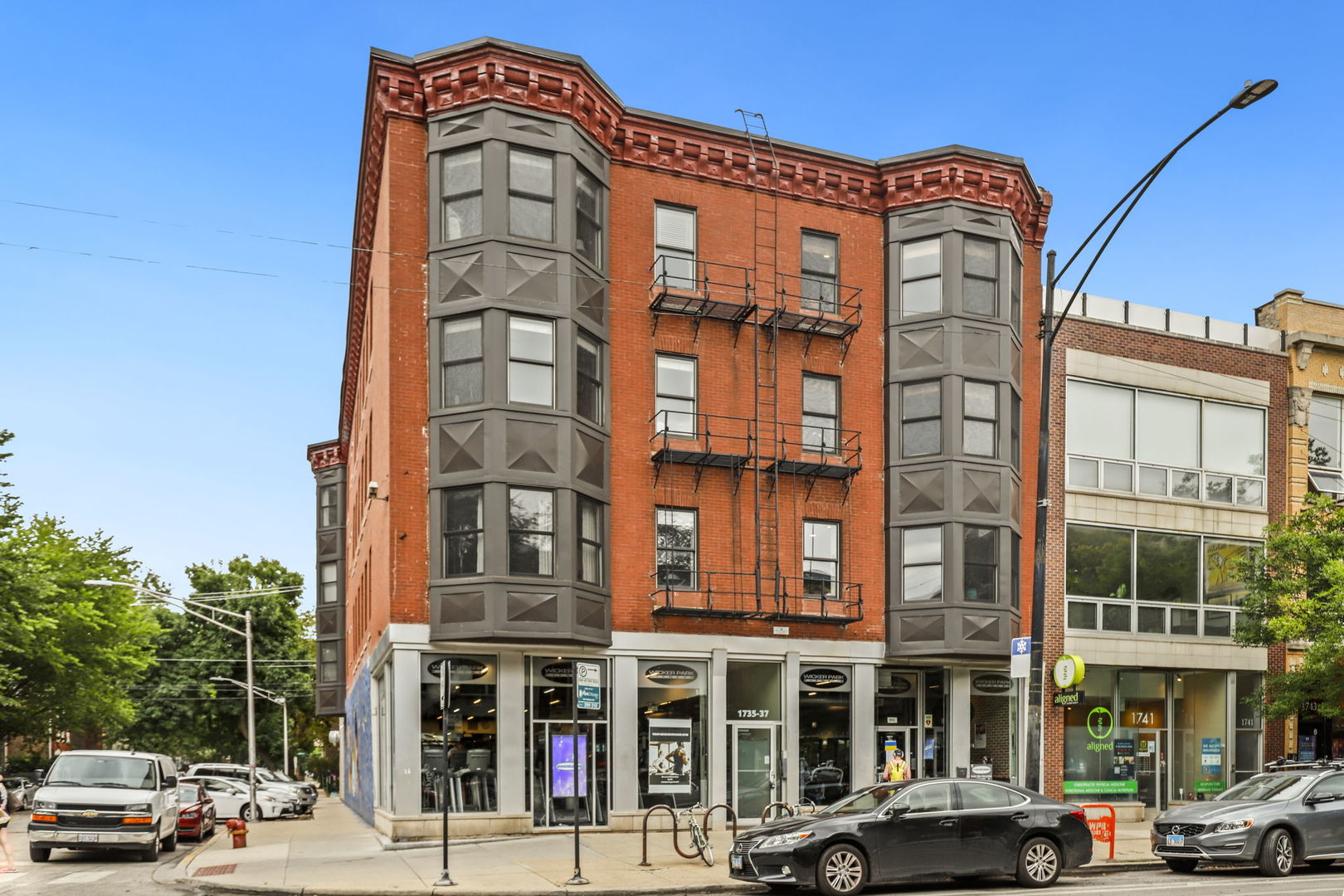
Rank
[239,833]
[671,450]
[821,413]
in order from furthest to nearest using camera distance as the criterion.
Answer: [821,413], [671,450], [239,833]

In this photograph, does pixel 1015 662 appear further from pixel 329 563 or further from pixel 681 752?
pixel 329 563

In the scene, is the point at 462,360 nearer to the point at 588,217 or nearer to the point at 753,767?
the point at 588,217

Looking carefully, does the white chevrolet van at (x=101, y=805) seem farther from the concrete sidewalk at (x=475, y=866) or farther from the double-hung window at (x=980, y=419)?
the double-hung window at (x=980, y=419)

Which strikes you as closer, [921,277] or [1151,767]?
[921,277]

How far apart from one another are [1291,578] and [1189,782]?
543 centimetres

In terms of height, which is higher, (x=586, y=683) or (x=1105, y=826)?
(x=586, y=683)

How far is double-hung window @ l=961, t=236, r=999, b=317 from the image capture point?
27.6 meters

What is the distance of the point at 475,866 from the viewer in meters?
18.7

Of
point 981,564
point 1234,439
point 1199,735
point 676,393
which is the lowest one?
point 1199,735

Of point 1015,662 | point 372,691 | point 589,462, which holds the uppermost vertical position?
point 589,462

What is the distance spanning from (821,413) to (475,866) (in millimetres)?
12379

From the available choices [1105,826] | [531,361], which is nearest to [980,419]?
[1105,826]

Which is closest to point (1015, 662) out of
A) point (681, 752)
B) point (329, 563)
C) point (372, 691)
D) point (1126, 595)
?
point (681, 752)

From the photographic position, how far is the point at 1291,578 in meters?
27.9
